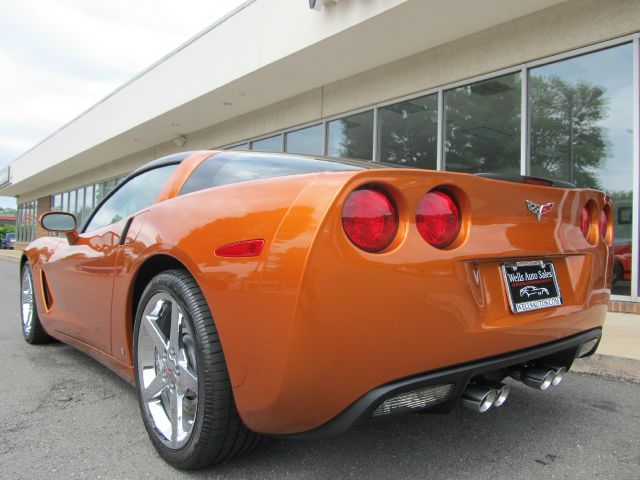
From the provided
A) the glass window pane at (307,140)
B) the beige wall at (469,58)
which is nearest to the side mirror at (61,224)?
the beige wall at (469,58)

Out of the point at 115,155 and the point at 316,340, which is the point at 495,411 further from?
the point at 115,155

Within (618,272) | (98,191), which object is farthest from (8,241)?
(618,272)

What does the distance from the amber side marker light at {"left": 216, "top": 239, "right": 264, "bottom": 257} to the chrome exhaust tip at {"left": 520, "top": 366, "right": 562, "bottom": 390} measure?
122 centimetres

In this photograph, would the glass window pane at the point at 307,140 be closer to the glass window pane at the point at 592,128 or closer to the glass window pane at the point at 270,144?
the glass window pane at the point at 270,144

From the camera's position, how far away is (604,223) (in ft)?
7.82

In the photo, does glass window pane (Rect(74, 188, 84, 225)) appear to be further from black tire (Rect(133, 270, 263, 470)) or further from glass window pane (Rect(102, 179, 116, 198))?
black tire (Rect(133, 270, 263, 470))

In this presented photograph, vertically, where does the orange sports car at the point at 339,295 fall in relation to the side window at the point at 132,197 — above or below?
below

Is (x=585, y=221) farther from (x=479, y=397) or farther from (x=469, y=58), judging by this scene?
(x=469, y=58)

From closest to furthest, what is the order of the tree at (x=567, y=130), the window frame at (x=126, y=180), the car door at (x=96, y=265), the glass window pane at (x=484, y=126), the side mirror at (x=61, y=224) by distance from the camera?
the car door at (x=96, y=265)
the window frame at (x=126, y=180)
the side mirror at (x=61, y=224)
the tree at (x=567, y=130)
the glass window pane at (x=484, y=126)

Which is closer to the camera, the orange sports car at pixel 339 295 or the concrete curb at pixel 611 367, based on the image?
the orange sports car at pixel 339 295

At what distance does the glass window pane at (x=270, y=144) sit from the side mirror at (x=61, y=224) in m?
8.09

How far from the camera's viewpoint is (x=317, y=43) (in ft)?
24.7

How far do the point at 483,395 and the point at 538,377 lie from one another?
376mm

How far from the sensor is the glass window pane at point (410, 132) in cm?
784
